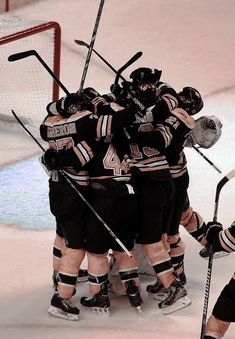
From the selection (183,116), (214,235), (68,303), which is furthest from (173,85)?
(214,235)

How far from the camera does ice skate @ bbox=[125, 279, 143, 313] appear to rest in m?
4.91

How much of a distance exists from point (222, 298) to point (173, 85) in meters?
3.30

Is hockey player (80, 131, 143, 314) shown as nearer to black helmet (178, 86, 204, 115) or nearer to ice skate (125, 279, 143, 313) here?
ice skate (125, 279, 143, 313)

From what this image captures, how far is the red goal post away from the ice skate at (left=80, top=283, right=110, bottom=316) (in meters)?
2.02

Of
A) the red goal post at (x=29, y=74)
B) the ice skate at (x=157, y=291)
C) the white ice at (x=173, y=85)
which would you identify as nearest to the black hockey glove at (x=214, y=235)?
the white ice at (x=173, y=85)

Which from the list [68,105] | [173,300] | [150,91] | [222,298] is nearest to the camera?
[222,298]

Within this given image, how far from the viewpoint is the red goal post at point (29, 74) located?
22.5 feet

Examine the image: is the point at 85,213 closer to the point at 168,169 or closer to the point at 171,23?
the point at 168,169

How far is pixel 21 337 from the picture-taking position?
4.73 metres

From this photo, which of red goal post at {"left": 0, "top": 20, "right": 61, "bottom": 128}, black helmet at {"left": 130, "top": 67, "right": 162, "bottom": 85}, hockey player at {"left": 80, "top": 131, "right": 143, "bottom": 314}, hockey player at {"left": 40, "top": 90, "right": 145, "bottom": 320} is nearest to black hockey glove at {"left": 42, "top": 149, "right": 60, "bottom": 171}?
hockey player at {"left": 40, "top": 90, "right": 145, "bottom": 320}

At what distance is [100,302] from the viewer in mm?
4930

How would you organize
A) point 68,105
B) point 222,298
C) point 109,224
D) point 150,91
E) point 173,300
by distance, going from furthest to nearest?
point 173,300 < point 150,91 < point 109,224 < point 68,105 < point 222,298

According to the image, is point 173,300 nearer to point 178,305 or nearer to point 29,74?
point 178,305

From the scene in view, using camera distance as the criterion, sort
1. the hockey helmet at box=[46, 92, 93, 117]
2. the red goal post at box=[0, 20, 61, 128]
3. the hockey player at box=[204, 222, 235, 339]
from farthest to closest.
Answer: the red goal post at box=[0, 20, 61, 128] → the hockey helmet at box=[46, 92, 93, 117] → the hockey player at box=[204, 222, 235, 339]
